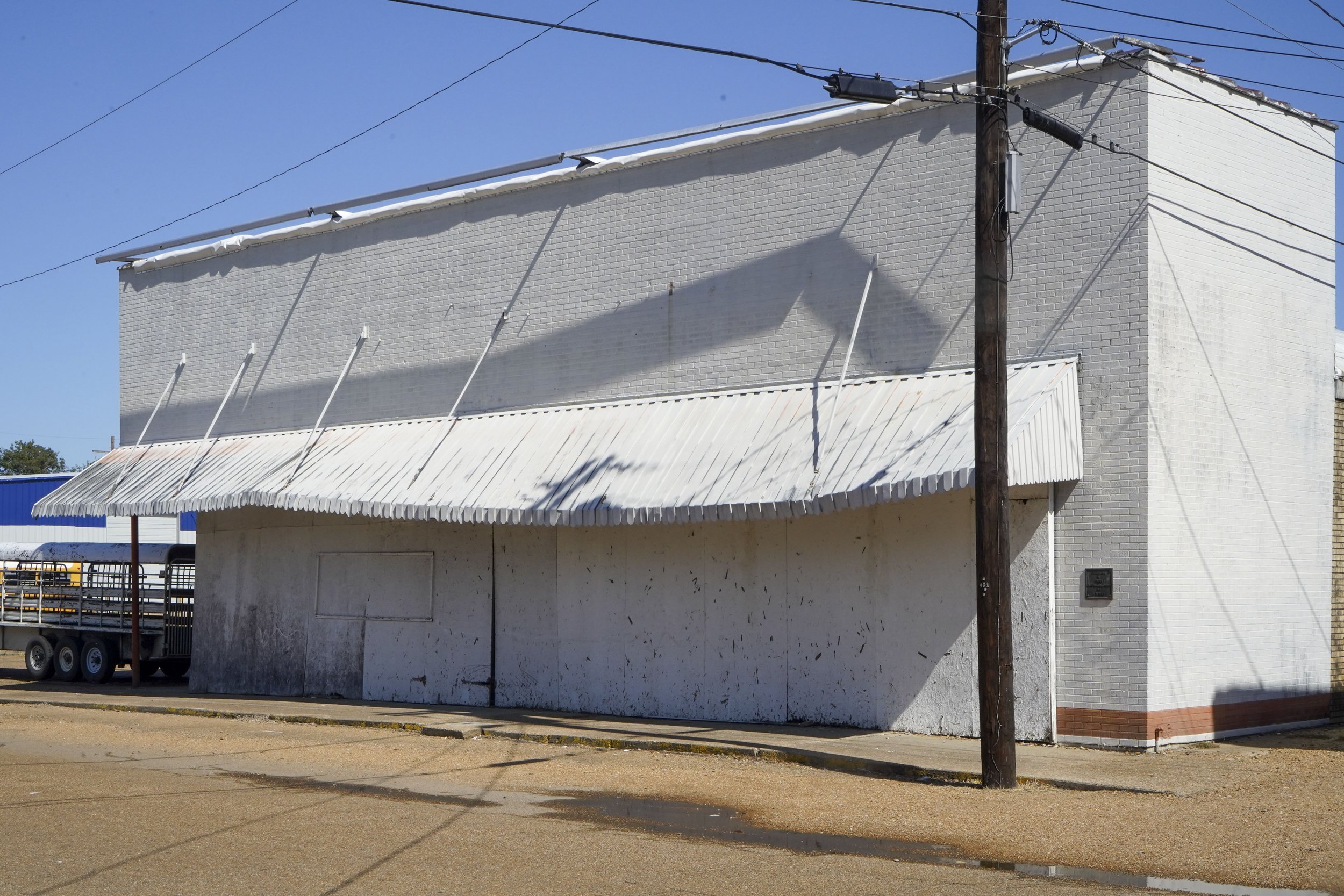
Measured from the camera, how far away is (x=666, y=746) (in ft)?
49.1

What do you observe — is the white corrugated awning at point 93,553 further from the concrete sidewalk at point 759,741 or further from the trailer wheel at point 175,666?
the concrete sidewalk at point 759,741

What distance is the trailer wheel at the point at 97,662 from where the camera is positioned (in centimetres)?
2642

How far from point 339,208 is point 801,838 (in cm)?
1504

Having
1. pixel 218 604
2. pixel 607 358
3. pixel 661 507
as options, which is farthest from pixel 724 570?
pixel 218 604

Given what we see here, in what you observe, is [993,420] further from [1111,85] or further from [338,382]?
[338,382]

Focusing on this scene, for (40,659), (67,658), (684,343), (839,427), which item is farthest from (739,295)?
(40,659)

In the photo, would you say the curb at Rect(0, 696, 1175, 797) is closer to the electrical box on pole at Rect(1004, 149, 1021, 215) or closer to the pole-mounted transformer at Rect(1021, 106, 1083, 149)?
the electrical box on pole at Rect(1004, 149, 1021, 215)

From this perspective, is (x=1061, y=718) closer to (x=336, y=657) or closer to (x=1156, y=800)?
(x=1156, y=800)

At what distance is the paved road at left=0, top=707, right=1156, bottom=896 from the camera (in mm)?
8117

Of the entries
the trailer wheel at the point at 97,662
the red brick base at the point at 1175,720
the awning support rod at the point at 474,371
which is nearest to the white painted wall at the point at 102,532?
the trailer wheel at the point at 97,662

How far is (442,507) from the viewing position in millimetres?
17656

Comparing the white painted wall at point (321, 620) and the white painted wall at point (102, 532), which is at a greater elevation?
the white painted wall at point (102, 532)

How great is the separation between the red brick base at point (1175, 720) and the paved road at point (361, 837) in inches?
197

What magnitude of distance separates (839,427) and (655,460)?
7.92 feet
